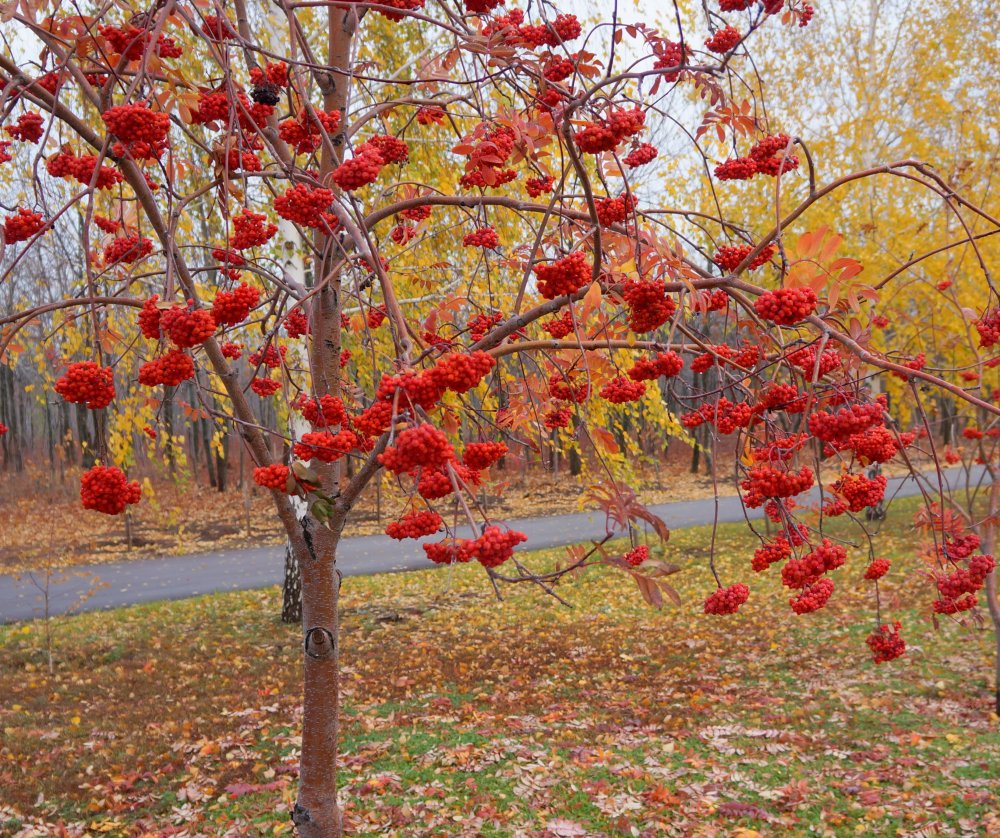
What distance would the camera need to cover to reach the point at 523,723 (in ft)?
19.2

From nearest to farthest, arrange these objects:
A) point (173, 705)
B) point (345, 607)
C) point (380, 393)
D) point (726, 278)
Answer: point (380, 393) < point (726, 278) < point (173, 705) < point (345, 607)

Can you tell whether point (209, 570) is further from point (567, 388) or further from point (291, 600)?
point (567, 388)

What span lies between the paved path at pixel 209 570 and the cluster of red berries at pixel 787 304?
30.8ft

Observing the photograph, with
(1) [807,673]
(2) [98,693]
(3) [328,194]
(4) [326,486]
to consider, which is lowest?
(1) [807,673]

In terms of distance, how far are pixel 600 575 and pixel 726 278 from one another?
1052 centimetres

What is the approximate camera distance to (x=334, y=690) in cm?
301

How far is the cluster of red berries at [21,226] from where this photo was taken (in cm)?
178

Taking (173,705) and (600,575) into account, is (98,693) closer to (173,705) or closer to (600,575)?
(173,705)

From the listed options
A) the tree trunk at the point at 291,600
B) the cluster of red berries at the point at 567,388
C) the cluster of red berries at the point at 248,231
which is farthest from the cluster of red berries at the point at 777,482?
the tree trunk at the point at 291,600

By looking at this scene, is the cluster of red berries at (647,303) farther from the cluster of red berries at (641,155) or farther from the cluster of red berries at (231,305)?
the cluster of red berries at (641,155)

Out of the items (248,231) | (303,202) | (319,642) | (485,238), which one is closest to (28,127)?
(248,231)

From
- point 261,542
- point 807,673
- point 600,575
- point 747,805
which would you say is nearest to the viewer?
point 747,805

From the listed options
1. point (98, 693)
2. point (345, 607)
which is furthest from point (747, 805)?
point (345, 607)

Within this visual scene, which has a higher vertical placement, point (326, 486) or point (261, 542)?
point (326, 486)
